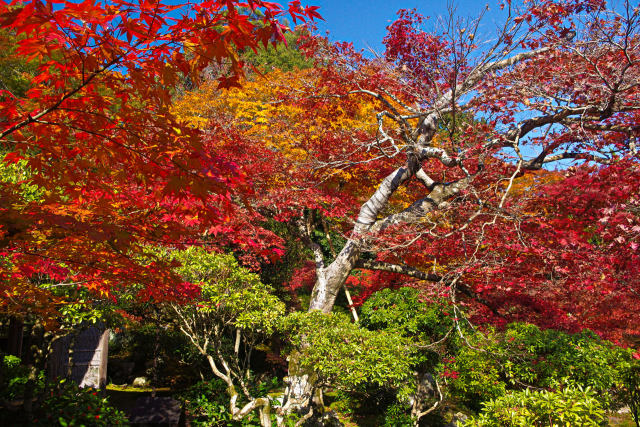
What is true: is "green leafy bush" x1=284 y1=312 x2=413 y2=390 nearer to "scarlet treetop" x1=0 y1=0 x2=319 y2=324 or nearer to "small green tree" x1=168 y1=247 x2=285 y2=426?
"small green tree" x1=168 y1=247 x2=285 y2=426

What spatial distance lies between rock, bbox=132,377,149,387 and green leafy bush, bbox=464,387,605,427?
9449 millimetres

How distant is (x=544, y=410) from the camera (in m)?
3.33

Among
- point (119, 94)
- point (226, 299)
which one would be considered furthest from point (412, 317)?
point (119, 94)

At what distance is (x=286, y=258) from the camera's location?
1196cm

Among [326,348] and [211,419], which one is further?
[211,419]

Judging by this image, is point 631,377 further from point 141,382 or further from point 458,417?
point 141,382

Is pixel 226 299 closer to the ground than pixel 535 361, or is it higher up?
higher up

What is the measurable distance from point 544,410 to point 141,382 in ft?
33.6

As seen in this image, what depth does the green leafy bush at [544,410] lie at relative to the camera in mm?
3215

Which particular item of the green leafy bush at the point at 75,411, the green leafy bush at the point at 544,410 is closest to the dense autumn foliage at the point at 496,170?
the green leafy bush at the point at 544,410

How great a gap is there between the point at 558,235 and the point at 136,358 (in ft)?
36.9

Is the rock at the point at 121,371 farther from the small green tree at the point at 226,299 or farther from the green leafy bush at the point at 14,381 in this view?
the small green tree at the point at 226,299

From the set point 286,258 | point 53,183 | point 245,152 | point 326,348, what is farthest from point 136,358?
point 53,183

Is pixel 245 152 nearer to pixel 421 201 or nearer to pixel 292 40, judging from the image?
pixel 421 201
